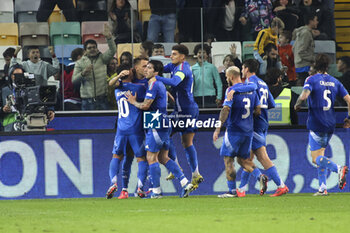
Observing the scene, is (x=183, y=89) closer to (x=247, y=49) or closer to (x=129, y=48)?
(x=129, y=48)

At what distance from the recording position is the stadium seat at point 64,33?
1302cm

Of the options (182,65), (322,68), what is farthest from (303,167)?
(182,65)

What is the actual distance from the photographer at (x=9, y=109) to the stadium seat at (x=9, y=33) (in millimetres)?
633

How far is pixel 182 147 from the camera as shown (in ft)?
40.4

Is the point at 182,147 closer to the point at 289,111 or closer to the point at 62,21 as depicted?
the point at 289,111

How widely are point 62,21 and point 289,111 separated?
410 cm

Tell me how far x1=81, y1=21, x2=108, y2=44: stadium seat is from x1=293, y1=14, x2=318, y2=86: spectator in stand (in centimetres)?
329

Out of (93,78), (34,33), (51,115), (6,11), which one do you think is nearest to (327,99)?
(93,78)

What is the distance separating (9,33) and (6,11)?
2.31 feet

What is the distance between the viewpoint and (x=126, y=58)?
12789mm

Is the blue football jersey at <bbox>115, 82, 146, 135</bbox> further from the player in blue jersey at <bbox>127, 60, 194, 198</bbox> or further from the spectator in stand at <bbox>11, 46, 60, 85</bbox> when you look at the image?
the spectator in stand at <bbox>11, 46, 60, 85</bbox>

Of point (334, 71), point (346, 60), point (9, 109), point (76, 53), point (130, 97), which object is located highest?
point (76, 53)

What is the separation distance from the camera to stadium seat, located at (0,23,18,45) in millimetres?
13097

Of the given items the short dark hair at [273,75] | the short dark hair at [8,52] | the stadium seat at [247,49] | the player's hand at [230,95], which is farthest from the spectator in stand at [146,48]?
the player's hand at [230,95]
